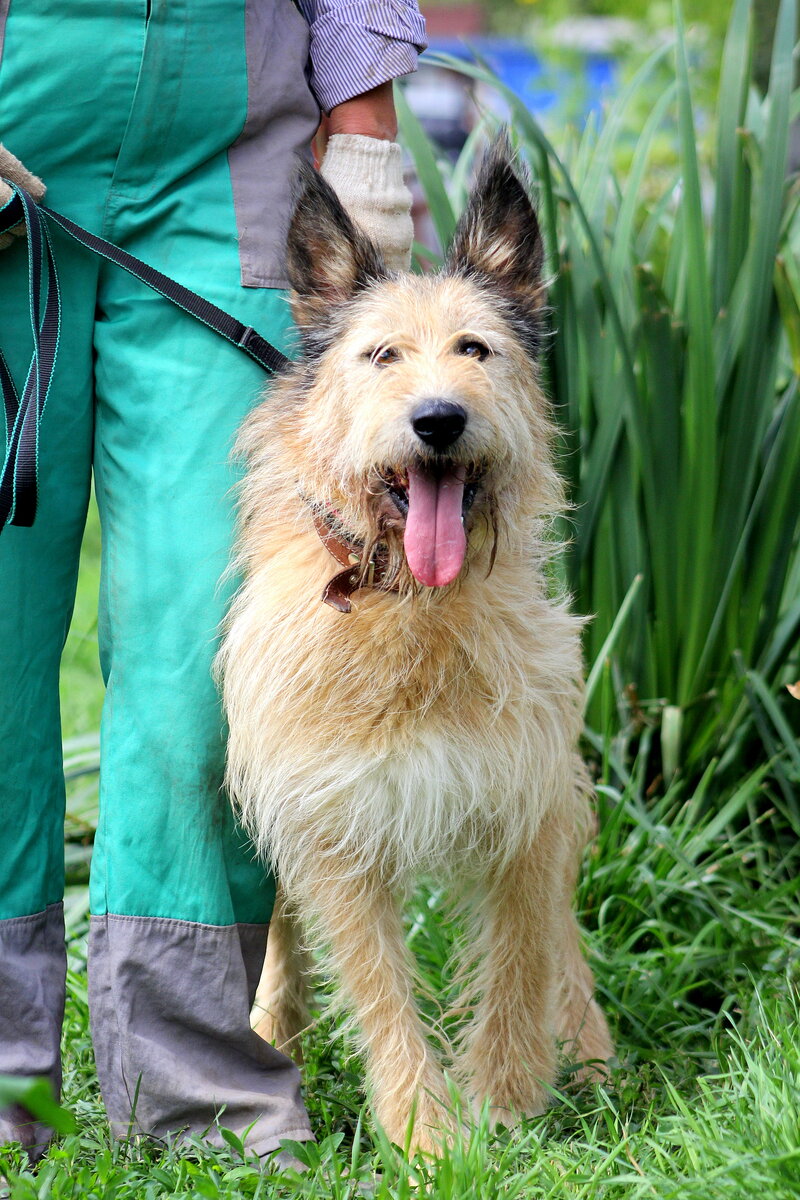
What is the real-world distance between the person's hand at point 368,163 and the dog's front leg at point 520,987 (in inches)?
53.6

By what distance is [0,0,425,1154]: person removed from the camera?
95.9 inches

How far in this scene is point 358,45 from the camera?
2.59 meters

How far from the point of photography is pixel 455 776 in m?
2.42

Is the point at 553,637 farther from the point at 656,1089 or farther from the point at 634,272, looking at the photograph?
the point at 634,272

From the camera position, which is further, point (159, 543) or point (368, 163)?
point (368, 163)

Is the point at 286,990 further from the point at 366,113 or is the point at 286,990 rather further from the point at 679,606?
the point at 366,113

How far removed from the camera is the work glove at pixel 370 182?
2.61m

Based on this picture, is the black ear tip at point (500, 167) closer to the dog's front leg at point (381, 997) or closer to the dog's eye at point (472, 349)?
the dog's eye at point (472, 349)

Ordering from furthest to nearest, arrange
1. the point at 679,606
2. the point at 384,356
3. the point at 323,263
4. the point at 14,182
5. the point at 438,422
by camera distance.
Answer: the point at 679,606 → the point at 323,263 → the point at 384,356 → the point at 14,182 → the point at 438,422

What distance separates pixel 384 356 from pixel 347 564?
0.42 m

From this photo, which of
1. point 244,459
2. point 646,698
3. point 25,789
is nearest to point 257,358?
point 244,459

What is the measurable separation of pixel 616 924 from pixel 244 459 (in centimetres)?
170

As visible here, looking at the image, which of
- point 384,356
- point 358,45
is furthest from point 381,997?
point 358,45

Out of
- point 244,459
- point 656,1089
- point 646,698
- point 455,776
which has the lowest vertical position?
point 656,1089
